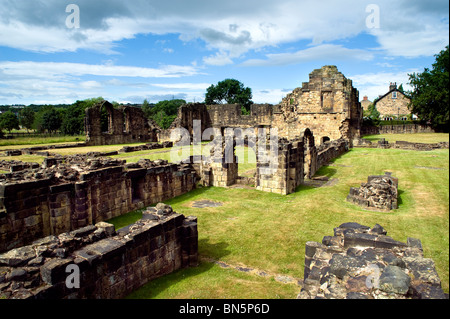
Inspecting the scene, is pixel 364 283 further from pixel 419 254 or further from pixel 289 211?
pixel 289 211

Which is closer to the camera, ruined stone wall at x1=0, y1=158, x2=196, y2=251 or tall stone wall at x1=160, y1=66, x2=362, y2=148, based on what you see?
ruined stone wall at x1=0, y1=158, x2=196, y2=251

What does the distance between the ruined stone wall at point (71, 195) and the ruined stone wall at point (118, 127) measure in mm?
24350

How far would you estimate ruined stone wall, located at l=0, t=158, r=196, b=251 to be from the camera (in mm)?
7770

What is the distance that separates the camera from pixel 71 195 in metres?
9.12

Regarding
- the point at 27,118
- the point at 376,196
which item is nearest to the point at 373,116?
the point at 376,196

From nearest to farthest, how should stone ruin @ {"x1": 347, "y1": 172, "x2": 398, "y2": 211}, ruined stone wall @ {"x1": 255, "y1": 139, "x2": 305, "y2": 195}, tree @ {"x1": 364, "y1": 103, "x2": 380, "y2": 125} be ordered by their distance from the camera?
stone ruin @ {"x1": 347, "y1": 172, "x2": 398, "y2": 211} < ruined stone wall @ {"x1": 255, "y1": 139, "x2": 305, "y2": 195} < tree @ {"x1": 364, "y1": 103, "x2": 380, "y2": 125}

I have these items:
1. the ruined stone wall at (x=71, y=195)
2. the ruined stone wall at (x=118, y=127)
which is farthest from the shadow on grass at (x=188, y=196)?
the ruined stone wall at (x=118, y=127)

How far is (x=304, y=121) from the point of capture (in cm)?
3228

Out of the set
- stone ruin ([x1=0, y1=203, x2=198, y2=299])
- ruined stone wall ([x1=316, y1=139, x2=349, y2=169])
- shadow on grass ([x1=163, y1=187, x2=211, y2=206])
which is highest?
ruined stone wall ([x1=316, y1=139, x2=349, y2=169])

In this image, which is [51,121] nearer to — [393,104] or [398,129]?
[398,129]

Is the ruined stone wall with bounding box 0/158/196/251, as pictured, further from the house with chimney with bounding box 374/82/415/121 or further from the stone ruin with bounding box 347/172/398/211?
the house with chimney with bounding box 374/82/415/121

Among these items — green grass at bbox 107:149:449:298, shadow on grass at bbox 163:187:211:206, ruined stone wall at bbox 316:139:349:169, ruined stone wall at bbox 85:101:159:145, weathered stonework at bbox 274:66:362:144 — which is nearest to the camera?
green grass at bbox 107:149:449:298

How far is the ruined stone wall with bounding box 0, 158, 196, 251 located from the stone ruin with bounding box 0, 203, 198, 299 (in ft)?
10.00

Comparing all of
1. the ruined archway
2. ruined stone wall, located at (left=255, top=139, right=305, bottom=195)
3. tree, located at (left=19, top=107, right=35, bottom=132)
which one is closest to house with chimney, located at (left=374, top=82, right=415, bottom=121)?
the ruined archway
